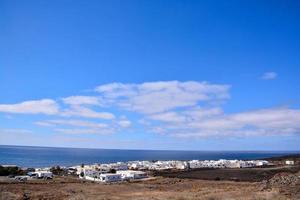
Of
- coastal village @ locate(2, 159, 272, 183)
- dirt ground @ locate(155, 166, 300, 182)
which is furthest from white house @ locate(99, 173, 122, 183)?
dirt ground @ locate(155, 166, 300, 182)

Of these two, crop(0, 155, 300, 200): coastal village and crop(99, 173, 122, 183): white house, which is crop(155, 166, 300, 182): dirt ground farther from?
crop(99, 173, 122, 183): white house

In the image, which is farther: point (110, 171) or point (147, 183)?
point (110, 171)

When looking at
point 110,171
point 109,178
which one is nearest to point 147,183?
point 109,178

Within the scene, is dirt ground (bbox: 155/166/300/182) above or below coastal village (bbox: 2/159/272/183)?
below

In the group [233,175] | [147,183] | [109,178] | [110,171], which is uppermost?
[110,171]

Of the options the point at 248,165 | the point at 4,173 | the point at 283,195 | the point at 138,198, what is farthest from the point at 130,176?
the point at 248,165

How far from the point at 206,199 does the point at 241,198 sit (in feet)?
11.6

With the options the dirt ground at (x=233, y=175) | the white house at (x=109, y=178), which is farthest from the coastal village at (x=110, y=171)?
the dirt ground at (x=233, y=175)

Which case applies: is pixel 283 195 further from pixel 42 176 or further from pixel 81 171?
pixel 81 171

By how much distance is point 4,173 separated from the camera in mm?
75000

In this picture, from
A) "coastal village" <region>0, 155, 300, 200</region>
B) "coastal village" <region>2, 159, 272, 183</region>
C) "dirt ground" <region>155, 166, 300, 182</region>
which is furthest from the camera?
"dirt ground" <region>155, 166, 300, 182</region>

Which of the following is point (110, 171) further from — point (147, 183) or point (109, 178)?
point (147, 183)

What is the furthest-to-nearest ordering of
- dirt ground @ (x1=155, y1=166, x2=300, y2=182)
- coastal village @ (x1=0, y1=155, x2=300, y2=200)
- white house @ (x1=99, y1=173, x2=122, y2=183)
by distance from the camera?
1. dirt ground @ (x1=155, y1=166, x2=300, y2=182)
2. white house @ (x1=99, y1=173, x2=122, y2=183)
3. coastal village @ (x1=0, y1=155, x2=300, y2=200)

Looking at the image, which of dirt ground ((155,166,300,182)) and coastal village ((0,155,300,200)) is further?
dirt ground ((155,166,300,182))
